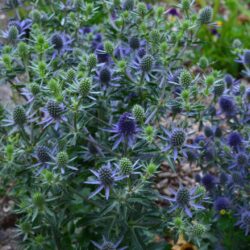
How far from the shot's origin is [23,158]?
2.31 meters

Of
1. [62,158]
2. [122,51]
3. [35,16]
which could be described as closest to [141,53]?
[122,51]

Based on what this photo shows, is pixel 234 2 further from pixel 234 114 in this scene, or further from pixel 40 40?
pixel 40 40

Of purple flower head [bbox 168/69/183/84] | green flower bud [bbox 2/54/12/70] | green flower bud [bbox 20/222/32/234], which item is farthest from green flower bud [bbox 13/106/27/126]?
purple flower head [bbox 168/69/183/84]

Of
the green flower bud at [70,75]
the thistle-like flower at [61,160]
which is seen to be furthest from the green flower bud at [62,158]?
the green flower bud at [70,75]

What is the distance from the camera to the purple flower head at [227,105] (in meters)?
2.45

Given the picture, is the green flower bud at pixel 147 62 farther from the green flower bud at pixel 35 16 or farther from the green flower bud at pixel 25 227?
the green flower bud at pixel 25 227

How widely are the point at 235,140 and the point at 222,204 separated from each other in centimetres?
34

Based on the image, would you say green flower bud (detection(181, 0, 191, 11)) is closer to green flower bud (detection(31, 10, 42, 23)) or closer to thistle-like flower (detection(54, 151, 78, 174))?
green flower bud (detection(31, 10, 42, 23))

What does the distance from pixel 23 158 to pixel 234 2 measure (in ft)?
9.23

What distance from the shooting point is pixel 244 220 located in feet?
7.62

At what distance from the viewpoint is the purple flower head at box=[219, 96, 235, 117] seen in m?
2.45

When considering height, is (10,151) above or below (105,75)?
below

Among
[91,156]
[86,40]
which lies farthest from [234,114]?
[86,40]

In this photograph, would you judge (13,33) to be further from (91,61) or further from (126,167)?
(126,167)
